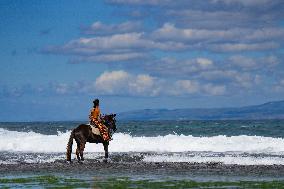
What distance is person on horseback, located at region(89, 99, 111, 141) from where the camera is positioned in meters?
29.3

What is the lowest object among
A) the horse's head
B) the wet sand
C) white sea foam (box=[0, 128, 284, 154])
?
the wet sand

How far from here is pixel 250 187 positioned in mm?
19266

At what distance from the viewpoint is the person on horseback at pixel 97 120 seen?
29.3 metres

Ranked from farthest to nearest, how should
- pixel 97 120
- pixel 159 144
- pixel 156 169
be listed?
pixel 159 144
pixel 97 120
pixel 156 169

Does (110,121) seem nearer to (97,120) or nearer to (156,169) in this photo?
(97,120)

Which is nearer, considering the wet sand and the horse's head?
the wet sand

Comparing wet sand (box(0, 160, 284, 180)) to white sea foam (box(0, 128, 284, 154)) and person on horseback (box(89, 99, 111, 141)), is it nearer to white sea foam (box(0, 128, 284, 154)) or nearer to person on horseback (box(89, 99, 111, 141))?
person on horseback (box(89, 99, 111, 141))

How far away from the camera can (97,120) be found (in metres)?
29.6

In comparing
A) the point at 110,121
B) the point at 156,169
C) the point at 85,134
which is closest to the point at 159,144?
the point at 110,121

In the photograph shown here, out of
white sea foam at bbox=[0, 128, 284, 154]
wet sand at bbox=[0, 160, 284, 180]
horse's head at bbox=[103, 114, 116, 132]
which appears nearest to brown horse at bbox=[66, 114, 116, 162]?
horse's head at bbox=[103, 114, 116, 132]

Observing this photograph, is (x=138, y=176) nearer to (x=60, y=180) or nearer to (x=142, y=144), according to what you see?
(x=60, y=180)

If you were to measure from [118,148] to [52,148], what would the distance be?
4953 millimetres

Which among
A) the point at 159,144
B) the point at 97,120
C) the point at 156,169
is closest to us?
the point at 156,169

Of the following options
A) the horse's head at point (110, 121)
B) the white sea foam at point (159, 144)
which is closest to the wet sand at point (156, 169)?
the horse's head at point (110, 121)
